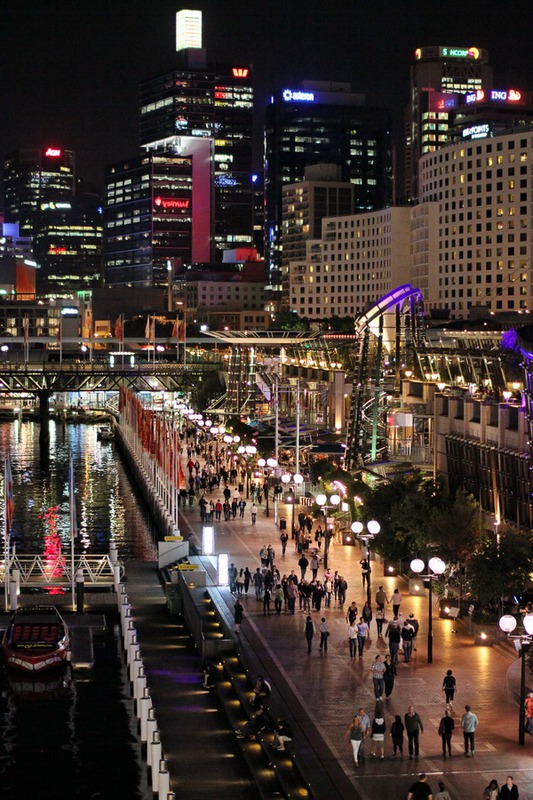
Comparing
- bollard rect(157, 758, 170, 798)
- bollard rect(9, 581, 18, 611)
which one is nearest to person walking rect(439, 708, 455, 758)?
bollard rect(157, 758, 170, 798)

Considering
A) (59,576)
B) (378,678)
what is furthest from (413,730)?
(59,576)

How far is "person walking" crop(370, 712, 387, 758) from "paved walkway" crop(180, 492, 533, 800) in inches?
10.4

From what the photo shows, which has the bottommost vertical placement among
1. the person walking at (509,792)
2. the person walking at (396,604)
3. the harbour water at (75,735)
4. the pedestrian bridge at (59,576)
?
the harbour water at (75,735)

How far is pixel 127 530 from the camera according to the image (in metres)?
82.8

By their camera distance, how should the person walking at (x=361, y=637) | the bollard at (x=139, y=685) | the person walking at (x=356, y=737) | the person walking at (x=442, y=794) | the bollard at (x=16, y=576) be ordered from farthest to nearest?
the bollard at (x=16, y=576) < the person walking at (x=361, y=637) < the bollard at (x=139, y=685) < the person walking at (x=356, y=737) < the person walking at (x=442, y=794)

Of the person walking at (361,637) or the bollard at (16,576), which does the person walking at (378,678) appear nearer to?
the person walking at (361,637)

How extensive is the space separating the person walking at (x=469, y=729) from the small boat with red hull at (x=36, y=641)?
17434 millimetres

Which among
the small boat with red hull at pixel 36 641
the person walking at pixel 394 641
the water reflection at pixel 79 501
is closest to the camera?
the person walking at pixel 394 641

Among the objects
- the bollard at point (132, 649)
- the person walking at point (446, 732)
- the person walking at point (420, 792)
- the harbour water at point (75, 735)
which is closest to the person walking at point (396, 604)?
the bollard at point (132, 649)

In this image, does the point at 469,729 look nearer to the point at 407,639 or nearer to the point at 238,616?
the point at 407,639

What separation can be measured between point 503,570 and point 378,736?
1170 centimetres

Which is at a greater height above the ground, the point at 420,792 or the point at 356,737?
the point at 420,792

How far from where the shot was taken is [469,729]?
3109 centimetres

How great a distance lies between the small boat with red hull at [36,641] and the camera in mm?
43625
